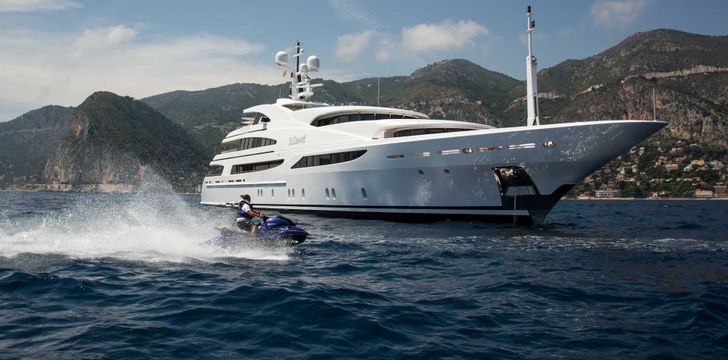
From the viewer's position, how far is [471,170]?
73.7 ft

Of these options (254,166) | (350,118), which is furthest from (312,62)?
(350,118)

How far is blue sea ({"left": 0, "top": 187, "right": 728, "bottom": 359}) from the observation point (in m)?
6.19

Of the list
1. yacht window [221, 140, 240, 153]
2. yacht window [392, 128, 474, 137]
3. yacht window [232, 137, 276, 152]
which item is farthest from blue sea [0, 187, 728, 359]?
yacht window [221, 140, 240, 153]

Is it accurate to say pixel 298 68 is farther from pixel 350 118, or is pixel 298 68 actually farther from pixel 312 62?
pixel 350 118

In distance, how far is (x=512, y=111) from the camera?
178 metres

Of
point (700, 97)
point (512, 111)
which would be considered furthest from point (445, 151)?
point (512, 111)

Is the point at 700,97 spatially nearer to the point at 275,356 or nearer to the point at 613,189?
the point at 613,189

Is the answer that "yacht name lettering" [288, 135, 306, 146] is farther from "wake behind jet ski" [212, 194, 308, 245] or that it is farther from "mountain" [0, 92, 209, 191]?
"mountain" [0, 92, 209, 191]

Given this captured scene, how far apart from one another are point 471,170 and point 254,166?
63.2 ft

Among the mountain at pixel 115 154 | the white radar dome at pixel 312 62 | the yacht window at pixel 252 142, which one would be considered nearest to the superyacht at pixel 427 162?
the yacht window at pixel 252 142

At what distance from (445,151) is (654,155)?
373 ft

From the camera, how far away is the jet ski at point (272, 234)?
559 inches

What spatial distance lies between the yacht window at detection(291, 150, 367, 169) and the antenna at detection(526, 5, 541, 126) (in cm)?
823

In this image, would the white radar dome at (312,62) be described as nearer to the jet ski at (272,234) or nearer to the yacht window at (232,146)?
the yacht window at (232,146)
